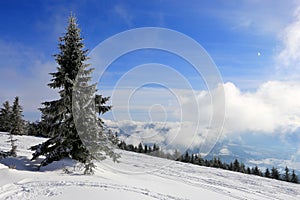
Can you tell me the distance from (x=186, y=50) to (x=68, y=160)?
8298mm

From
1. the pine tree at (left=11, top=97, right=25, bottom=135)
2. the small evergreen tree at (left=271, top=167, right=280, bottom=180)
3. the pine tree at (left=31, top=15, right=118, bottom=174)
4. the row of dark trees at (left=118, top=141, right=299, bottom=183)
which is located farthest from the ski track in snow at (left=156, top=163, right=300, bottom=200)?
the pine tree at (left=11, top=97, right=25, bottom=135)

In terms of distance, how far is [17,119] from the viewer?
34.2 m

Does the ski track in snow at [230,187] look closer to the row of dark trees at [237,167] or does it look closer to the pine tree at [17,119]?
the row of dark trees at [237,167]

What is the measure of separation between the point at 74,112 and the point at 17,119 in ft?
90.5

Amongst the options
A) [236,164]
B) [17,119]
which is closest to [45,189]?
[17,119]

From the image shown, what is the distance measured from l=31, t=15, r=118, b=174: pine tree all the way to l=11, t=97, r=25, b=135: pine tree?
23.8 meters

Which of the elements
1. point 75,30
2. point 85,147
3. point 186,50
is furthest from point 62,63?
point 186,50

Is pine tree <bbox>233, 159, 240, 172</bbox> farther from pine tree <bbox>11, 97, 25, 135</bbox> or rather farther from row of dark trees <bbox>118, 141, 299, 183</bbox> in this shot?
pine tree <bbox>11, 97, 25, 135</bbox>

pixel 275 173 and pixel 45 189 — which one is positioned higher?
pixel 275 173

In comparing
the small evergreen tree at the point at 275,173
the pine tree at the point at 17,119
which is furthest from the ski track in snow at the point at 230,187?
the pine tree at the point at 17,119

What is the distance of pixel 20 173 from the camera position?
1013cm

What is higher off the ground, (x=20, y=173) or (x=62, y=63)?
(x=62, y=63)

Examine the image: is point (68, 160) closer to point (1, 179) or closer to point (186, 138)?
point (1, 179)

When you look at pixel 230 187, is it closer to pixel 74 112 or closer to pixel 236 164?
pixel 74 112
